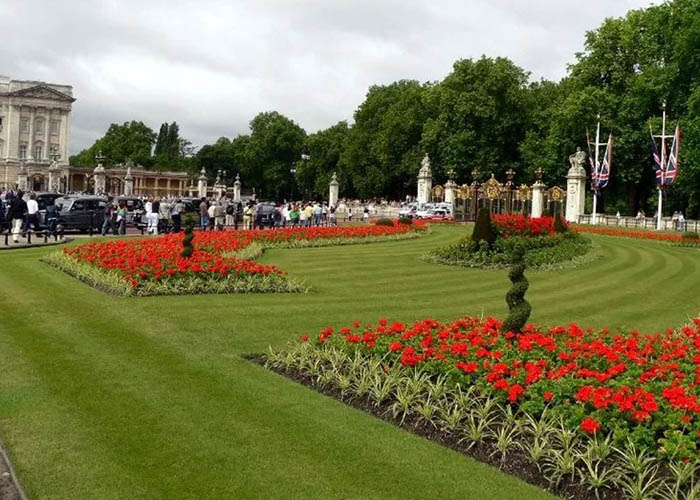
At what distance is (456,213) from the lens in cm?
5416

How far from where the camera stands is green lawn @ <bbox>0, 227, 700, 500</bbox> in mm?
5891

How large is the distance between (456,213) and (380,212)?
1370 cm

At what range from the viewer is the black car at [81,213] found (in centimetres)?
3177

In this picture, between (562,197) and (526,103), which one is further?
(526,103)

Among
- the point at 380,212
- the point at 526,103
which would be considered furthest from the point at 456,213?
the point at 526,103

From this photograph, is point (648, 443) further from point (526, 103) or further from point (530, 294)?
point (526, 103)

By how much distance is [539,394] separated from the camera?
7438 millimetres

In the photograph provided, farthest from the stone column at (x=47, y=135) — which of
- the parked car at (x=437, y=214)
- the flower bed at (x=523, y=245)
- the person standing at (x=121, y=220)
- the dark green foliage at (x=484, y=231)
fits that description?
the dark green foliage at (x=484, y=231)

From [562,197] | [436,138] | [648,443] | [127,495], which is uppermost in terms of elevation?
[436,138]

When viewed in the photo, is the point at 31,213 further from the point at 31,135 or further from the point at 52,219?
the point at 31,135

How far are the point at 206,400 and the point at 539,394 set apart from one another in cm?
355

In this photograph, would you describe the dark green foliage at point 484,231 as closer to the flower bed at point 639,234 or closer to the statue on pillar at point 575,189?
the flower bed at point 639,234

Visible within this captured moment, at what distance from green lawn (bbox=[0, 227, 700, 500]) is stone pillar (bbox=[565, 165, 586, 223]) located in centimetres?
3545

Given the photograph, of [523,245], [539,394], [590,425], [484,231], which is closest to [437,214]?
[484,231]
